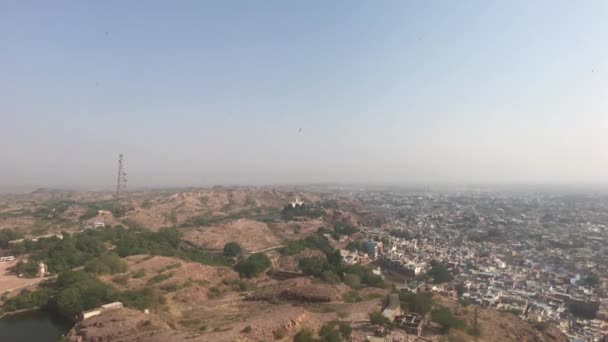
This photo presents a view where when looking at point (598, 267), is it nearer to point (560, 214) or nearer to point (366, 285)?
point (366, 285)

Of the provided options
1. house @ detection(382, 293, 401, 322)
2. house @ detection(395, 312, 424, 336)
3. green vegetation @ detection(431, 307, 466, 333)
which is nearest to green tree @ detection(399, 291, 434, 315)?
house @ detection(382, 293, 401, 322)

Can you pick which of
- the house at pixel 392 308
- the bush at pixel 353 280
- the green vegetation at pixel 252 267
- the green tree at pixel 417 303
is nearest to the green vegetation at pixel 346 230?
the green vegetation at pixel 252 267

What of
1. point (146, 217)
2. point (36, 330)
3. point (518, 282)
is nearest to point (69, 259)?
point (36, 330)

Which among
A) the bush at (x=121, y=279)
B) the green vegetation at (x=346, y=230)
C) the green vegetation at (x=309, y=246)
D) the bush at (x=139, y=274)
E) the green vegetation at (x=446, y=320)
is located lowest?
the green vegetation at (x=309, y=246)

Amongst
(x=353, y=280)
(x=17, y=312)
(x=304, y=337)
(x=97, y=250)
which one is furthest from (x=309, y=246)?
(x=304, y=337)

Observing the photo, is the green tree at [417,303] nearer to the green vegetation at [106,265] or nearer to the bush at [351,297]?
→ the bush at [351,297]

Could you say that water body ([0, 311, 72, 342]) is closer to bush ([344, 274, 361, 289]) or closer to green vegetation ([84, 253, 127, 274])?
green vegetation ([84, 253, 127, 274])
